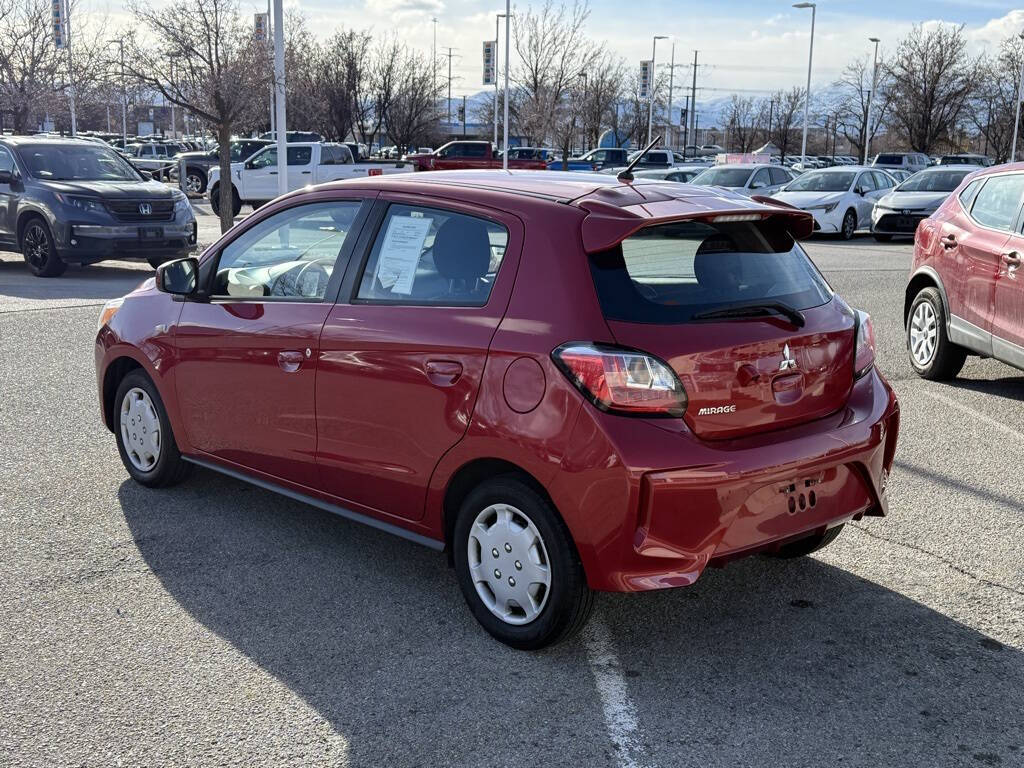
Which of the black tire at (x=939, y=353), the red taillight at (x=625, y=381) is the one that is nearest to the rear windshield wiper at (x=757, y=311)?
the red taillight at (x=625, y=381)

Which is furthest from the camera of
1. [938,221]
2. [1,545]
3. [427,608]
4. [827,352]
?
[938,221]

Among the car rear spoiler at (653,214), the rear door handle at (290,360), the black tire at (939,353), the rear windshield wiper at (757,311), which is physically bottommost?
the black tire at (939,353)

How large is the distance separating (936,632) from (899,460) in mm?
2445

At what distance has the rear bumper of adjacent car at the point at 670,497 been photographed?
3.54 m

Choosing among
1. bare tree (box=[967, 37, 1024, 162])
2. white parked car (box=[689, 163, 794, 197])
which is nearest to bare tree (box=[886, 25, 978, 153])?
bare tree (box=[967, 37, 1024, 162])

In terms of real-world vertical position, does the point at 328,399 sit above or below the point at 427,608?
above

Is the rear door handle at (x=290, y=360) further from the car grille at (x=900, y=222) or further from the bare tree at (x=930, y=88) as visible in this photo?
the bare tree at (x=930, y=88)

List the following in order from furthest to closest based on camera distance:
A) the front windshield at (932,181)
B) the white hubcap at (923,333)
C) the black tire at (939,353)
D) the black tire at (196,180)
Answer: the black tire at (196,180)
the front windshield at (932,181)
the white hubcap at (923,333)
the black tire at (939,353)

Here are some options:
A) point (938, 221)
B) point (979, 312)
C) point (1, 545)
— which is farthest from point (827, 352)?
point (938, 221)

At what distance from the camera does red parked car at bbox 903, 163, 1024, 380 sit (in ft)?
25.1

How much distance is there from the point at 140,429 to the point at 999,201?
6.13 meters

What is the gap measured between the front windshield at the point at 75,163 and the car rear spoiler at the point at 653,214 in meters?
13.2

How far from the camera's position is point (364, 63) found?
52.7 meters

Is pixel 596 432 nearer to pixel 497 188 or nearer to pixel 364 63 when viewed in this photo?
pixel 497 188
